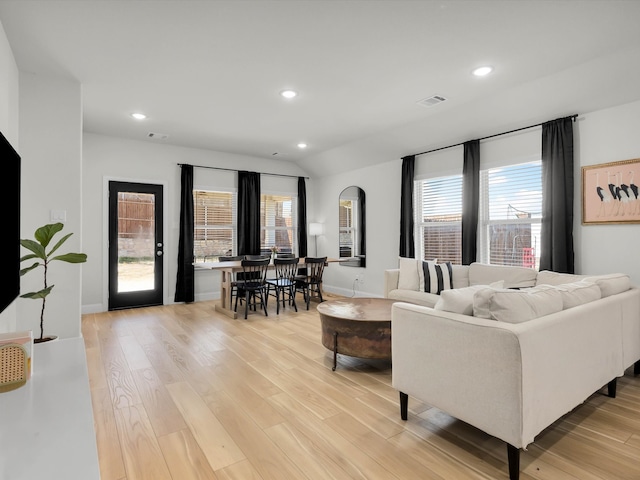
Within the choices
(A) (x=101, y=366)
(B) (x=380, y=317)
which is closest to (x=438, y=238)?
(B) (x=380, y=317)

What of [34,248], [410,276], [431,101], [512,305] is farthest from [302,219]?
[512,305]

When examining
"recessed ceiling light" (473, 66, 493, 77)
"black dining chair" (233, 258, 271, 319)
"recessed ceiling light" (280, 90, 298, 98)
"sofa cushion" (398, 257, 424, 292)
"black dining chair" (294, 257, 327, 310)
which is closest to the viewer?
"recessed ceiling light" (473, 66, 493, 77)

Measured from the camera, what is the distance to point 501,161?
15.0ft

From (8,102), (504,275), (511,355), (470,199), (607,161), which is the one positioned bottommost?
(511,355)

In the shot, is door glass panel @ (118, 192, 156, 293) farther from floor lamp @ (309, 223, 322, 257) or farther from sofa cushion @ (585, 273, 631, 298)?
sofa cushion @ (585, 273, 631, 298)

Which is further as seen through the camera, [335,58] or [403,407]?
[335,58]

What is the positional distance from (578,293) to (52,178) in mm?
4561

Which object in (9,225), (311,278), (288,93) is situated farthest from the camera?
(311,278)

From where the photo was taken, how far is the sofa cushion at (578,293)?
2.13 m

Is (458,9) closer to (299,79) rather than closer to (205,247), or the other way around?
(299,79)

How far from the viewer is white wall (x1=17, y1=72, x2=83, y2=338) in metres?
3.33

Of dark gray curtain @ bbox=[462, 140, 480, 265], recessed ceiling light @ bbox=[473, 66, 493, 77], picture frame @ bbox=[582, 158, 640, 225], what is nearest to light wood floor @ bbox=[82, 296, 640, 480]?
picture frame @ bbox=[582, 158, 640, 225]

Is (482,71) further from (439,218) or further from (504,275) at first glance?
(439,218)

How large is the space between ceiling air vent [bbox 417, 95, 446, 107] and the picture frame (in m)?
1.72
